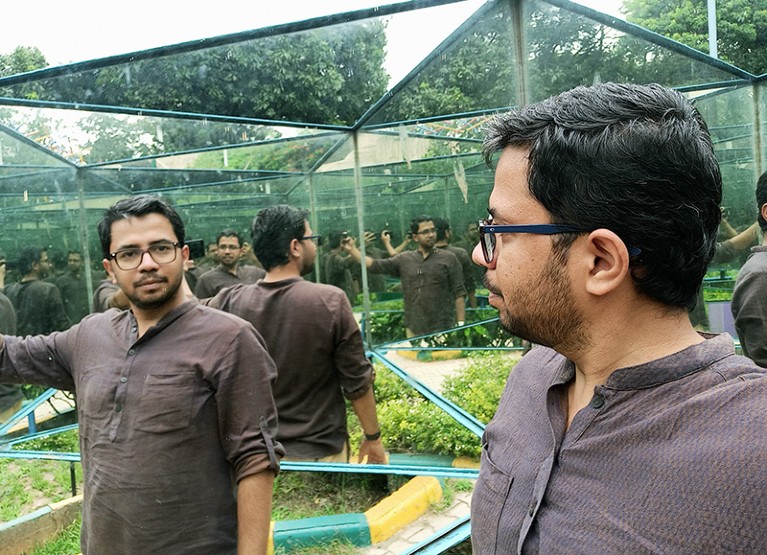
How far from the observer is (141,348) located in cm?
219

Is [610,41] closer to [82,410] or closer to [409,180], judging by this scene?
[409,180]

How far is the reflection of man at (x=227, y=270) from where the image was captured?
5.68 meters

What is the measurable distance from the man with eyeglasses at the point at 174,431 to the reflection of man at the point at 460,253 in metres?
2.63

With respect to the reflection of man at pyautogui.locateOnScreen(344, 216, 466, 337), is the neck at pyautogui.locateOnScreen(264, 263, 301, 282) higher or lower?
higher

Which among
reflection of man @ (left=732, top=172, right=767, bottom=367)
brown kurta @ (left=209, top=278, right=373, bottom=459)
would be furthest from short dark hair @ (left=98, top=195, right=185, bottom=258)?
reflection of man @ (left=732, top=172, right=767, bottom=367)


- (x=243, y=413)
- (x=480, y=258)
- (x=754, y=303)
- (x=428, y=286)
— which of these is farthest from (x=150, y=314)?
(x=428, y=286)

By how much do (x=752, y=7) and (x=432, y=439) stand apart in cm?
306

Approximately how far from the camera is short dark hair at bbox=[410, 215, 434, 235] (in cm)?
491

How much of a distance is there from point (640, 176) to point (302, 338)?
112 inches

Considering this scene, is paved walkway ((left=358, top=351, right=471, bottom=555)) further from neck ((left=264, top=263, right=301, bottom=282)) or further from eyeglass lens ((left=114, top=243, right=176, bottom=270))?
eyeglass lens ((left=114, top=243, right=176, bottom=270))

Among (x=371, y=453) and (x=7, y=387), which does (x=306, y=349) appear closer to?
(x=371, y=453)

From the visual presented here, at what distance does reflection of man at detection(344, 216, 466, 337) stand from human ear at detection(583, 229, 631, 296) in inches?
142

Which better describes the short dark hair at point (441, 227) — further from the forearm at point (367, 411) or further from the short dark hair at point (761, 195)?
the short dark hair at point (761, 195)

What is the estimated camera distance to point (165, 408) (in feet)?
6.86
